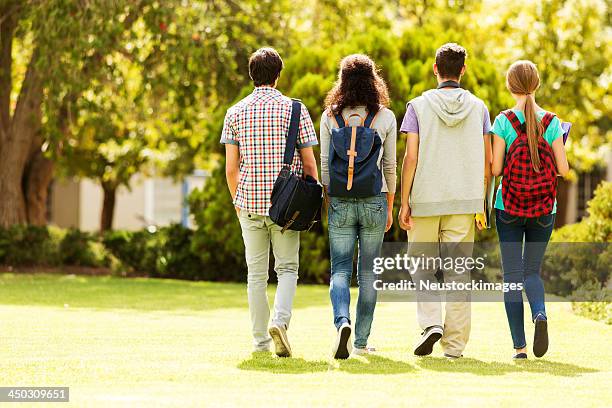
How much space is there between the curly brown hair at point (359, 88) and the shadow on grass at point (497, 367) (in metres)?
1.69

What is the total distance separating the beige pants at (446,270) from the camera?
284 inches

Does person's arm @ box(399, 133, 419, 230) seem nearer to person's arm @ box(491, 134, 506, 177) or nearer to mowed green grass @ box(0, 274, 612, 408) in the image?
person's arm @ box(491, 134, 506, 177)

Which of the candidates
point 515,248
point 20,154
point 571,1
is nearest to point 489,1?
point 571,1

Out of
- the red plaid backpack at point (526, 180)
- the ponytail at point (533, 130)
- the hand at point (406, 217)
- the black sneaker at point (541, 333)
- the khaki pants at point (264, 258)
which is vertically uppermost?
the ponytail at point (533, 130)

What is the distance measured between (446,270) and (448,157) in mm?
743

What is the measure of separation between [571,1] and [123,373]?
22.4 metres

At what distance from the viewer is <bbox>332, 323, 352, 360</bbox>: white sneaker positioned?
276 inches

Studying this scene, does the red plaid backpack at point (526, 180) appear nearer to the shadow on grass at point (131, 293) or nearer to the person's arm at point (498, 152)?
the person's arm at point (498, 152)

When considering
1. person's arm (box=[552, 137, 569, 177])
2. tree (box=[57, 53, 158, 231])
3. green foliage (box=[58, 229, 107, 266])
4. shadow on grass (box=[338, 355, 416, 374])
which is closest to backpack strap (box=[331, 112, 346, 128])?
person's arm (box=[552, 137, 569, 177])

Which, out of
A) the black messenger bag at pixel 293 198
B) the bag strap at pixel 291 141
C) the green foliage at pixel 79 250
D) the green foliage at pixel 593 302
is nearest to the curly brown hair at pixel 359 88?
the bag strap at pixel 291 141

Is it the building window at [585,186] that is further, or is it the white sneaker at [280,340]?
the building window at [585,186]

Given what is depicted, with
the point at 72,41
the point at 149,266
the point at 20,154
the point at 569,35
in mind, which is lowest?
the point at 149,266

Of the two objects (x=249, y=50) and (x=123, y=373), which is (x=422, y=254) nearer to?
(x=123, y=373)

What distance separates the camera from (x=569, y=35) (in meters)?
26.8
